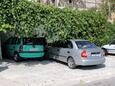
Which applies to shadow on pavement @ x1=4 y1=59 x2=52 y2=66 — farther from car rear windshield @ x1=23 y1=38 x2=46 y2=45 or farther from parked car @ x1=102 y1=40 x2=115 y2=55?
parked car @ x1=102 y1=40 x2=115 y2=55

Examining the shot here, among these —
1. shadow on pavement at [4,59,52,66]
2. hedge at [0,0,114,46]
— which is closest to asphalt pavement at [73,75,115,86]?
hedge at [0,0,114,46]

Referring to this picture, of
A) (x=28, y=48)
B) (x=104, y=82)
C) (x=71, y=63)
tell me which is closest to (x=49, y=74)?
(x=71, y=63)

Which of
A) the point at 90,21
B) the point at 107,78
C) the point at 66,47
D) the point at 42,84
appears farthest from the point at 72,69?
the point at 90,21

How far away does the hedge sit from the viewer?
42.9 feet

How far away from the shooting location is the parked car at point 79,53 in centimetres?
1318

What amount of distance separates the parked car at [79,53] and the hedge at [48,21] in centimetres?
77

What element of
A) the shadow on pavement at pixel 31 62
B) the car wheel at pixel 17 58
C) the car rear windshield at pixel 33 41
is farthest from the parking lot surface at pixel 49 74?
the car rear windshield at pixel 33 41

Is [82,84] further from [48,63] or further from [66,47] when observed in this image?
[48,63]

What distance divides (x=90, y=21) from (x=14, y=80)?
902cm

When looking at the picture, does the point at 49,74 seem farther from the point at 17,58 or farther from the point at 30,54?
the point at 17,58

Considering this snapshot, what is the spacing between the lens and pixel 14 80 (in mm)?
10812

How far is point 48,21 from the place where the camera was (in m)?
14.1

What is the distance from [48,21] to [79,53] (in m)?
2.51

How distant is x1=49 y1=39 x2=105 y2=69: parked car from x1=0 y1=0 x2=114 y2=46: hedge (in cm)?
77
